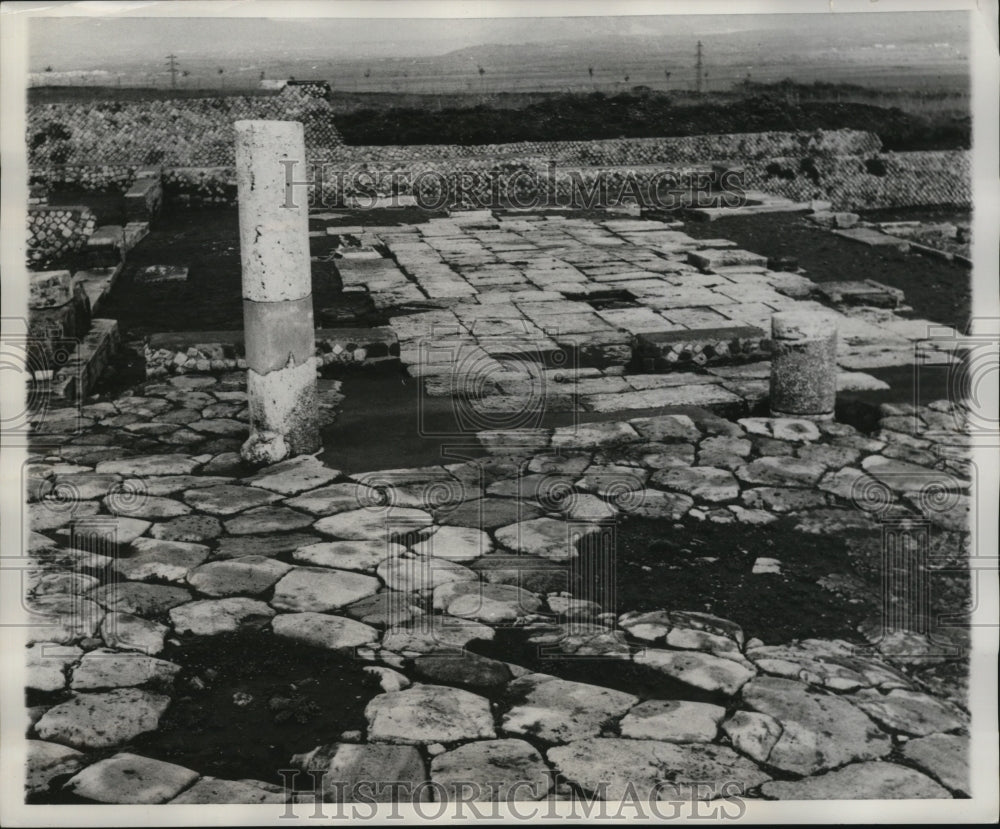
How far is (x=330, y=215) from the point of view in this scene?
619 inches

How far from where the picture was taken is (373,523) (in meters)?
5.67

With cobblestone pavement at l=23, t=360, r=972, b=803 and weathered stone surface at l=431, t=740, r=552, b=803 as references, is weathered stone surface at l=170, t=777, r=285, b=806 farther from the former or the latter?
weathered stone surface at l=431, t=740, r=552, b=803

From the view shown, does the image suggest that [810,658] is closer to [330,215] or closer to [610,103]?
[330,215]

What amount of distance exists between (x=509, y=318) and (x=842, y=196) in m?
10.2

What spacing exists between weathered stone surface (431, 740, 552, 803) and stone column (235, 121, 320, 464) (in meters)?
3.14

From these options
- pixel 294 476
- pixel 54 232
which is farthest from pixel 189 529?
pixel 54 232

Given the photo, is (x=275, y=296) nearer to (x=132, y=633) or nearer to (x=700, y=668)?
(x=132, y=633)

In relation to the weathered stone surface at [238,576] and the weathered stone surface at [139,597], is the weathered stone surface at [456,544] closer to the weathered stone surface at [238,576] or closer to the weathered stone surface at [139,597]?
the weathered stone surface at [238,576]

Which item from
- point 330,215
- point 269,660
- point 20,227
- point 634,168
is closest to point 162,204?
point 330,215

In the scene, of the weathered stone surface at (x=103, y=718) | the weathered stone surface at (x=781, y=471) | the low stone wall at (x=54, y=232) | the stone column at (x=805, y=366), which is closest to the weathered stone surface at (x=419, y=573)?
the weathered stone surface at (x=103, y=718)

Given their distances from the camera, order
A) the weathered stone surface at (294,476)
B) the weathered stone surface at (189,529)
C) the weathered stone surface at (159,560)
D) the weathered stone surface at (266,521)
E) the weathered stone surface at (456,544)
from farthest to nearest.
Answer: the weathered stone surface at (294,476), the weathered stone surface at (266,521), the weathered stone surface at (189,529), the weathered stone surface at (456,544), the weathered stone surface at (159,560)

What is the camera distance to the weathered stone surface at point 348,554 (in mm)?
5199

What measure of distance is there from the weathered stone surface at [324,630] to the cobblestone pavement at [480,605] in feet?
0.04

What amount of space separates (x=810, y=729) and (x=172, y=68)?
1715 centimetres
